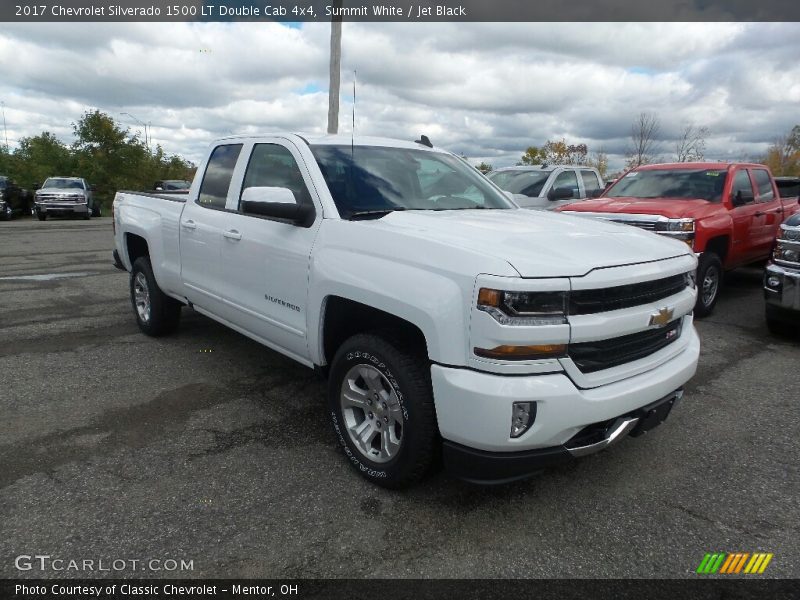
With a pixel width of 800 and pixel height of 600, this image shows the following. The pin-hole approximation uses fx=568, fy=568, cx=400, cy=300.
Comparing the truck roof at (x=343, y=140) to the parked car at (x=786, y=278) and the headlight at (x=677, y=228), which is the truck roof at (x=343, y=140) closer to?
the headlight at (x=677, y=228)

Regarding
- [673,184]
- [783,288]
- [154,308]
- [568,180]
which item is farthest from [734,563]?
[568,180]

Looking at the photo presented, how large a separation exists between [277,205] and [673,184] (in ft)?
21.3

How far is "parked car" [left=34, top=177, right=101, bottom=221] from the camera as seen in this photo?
2294cm

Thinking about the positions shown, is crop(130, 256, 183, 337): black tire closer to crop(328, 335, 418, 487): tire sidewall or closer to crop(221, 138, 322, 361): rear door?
crop(221, 138, 322, 361): rear door

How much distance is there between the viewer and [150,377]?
182 inches

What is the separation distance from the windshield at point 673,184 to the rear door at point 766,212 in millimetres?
872

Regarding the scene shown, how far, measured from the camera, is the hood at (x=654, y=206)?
6.60 metres

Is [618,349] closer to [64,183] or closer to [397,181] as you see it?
[397,181]

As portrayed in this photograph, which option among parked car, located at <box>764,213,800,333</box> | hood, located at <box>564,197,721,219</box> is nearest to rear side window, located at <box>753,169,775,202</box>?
hood, located at <box>564,197,721,219</box>

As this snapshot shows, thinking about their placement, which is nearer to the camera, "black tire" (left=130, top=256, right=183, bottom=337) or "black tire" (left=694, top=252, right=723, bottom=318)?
"black tire" (left=130, top=256, right=183, bottom=337)

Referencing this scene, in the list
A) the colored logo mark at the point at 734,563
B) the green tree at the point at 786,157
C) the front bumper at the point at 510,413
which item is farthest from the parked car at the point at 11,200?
the green tree at the point at 786,157

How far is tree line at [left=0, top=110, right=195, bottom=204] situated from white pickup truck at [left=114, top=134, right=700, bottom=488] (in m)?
38.0
